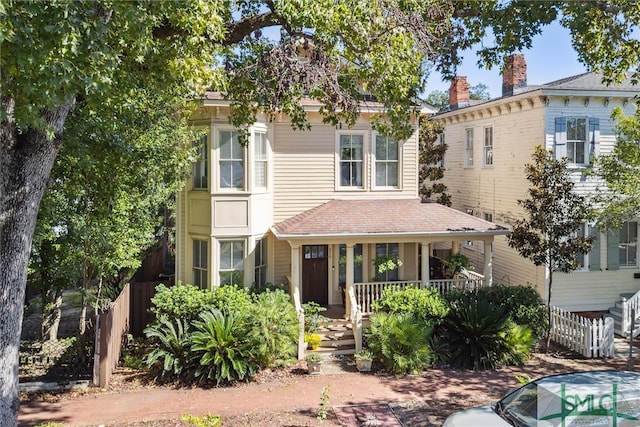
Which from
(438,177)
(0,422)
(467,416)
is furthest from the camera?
(438,177)

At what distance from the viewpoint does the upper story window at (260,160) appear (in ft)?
48.8

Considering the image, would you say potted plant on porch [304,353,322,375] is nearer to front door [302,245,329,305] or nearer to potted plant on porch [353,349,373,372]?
potted plant on porch [353,349,373,372]

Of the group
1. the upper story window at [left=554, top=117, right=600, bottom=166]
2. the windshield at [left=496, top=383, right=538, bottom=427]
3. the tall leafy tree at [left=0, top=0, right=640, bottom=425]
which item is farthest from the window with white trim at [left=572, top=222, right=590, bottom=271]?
the windshield at [left=496, top=383, right=538, bottom=427]

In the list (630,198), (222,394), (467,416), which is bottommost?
(222,394)

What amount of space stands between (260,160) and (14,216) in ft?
28.4

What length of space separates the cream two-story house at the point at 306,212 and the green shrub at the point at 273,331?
4.24ft

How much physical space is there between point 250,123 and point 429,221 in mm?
6657

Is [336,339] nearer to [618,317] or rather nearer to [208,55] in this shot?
[208,55]

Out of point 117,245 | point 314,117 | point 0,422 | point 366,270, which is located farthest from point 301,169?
point 0,422

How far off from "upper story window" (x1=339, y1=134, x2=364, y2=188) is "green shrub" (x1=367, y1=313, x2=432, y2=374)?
5268 millimetres

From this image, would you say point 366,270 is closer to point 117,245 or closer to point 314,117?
point 314,117

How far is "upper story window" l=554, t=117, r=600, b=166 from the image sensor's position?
53.9 ft

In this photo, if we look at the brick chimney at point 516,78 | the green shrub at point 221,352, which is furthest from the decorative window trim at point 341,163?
the brick chimney at point 516,78

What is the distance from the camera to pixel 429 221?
15.2 meters
